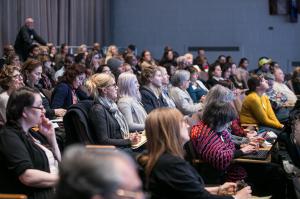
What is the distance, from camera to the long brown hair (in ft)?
9.50

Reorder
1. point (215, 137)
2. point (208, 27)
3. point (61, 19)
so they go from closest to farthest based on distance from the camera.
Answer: point (215, 137) → point (61, 19) → point (208, 27)

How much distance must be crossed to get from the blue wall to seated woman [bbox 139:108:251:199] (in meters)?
12.6

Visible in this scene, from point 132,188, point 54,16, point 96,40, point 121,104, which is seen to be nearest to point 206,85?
point 121,104

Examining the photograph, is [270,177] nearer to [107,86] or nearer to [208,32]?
[107,86]

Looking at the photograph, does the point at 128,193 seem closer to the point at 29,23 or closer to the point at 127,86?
the point at 127,86

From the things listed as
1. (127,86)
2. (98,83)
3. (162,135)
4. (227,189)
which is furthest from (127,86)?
(162,135)

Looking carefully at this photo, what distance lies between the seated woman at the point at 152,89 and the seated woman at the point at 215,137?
1822 mm

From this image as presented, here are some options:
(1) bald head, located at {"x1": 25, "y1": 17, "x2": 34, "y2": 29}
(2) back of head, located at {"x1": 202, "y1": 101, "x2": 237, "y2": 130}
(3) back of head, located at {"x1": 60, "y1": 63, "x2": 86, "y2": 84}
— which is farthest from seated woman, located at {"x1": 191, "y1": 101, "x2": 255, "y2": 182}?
(1) bald head, located at {"x1": 25, "y1": 17, "x2": 34, "y2": 29}

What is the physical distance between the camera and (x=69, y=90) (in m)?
6.32

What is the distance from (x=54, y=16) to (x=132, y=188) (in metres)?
12.3

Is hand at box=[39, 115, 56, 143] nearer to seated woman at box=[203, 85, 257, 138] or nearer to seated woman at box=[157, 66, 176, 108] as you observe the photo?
seated woman at box=[203, 85, 257, 138]

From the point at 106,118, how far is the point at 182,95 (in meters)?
2.56

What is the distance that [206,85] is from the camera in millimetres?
9273

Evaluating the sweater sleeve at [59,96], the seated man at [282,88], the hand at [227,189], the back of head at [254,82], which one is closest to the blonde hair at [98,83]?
the sweater sleeve at [59,96]
